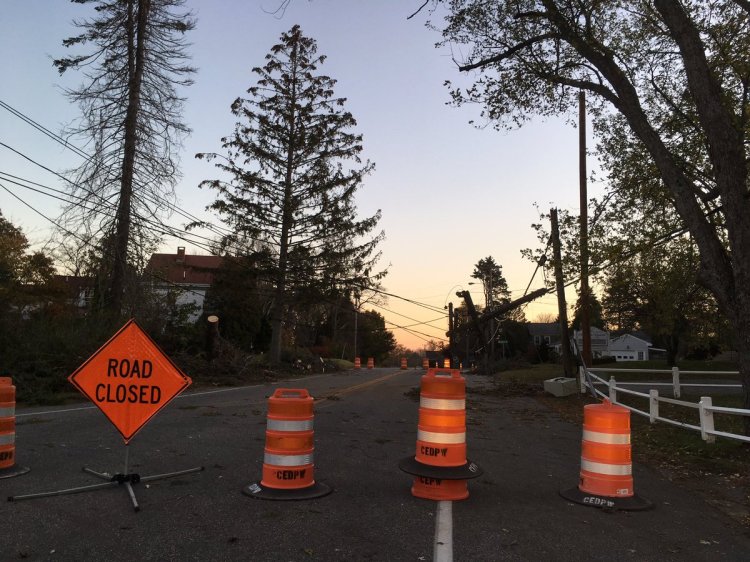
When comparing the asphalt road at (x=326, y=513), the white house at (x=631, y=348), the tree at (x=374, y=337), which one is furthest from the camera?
the white house at (x=631, y=348)

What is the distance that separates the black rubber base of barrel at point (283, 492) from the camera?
5.80 m

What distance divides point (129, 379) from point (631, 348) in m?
103

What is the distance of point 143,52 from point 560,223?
64.7 feet

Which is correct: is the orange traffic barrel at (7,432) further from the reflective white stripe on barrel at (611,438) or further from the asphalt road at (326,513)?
the reflective white stripe on barrel at (611,438)

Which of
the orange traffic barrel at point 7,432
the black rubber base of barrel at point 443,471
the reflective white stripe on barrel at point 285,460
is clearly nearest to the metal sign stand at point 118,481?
the orange traffic barrel at point 7,432

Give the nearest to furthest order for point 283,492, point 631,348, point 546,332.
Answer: point 283,492, point 631,348, point 546,332

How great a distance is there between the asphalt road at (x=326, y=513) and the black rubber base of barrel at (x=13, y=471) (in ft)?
0.44

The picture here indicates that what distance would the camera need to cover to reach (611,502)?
19.8 feet

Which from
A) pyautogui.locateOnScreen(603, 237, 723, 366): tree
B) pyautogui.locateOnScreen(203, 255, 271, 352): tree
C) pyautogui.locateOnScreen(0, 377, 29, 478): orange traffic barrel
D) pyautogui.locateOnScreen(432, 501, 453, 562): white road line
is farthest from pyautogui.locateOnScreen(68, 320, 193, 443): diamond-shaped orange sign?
pyautogui.locateOnScreen(203, 255, 271, 352): tree

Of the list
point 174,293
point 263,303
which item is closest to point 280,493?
point 174,293

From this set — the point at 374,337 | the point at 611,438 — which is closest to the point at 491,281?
the point at 374,337

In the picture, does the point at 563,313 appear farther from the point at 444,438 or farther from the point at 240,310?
the point at 240,310

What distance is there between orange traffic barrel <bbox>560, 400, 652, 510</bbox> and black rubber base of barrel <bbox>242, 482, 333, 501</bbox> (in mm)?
2592

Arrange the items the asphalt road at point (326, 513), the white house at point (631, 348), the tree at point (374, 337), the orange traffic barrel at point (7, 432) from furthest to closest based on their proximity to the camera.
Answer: the white house at point (631, 348) < the tree at point (374, 337) < the orange traffic barrel at point (7, 432) < the asphalt road at point (326, 513)
